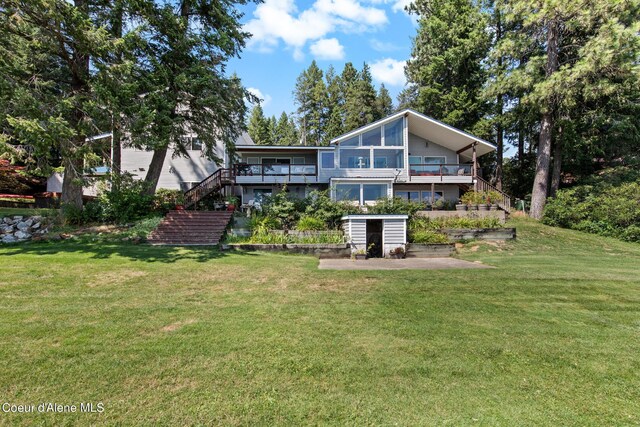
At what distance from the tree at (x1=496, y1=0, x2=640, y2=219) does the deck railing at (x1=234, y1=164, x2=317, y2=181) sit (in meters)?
14.1

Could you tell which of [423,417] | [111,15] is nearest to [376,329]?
[423,417]

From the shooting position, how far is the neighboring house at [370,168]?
20.8 meters

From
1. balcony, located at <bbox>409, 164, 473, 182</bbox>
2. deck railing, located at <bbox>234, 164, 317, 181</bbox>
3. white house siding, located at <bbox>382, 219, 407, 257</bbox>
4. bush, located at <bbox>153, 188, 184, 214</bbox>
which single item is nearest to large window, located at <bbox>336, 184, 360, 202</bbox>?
deck railing, located at <bbox>234, 164, 317, 181</bbox>

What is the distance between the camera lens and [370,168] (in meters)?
21.3

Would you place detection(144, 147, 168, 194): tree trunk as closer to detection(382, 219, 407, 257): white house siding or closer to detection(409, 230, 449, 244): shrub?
detection(382, 219, 407, 257): white house siding

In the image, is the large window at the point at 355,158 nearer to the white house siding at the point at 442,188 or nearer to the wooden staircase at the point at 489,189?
the white house siding at the point at 442,188

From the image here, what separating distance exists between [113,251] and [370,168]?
51.5 feet

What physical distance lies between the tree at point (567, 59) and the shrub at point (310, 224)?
14.9 m

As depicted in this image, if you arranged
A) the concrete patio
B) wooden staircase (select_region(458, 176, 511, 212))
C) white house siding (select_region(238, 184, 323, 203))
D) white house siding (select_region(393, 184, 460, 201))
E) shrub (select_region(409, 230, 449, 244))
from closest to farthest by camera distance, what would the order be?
the concrete patio, shrub (select_region(409, 230, 449, 244)), wooden staircase (select_region(458, 176, 511, 212)), white house siding (select_region(238, 184, 323, 203)), white house siding (select_region(393, 184, 460, 201))

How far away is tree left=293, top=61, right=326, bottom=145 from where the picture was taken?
1971 inches

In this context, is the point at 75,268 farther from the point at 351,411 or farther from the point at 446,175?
the point at 446,175

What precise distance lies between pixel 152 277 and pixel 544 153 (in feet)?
75.2

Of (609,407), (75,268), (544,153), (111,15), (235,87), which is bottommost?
(609,407)

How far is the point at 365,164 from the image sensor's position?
21.4m
